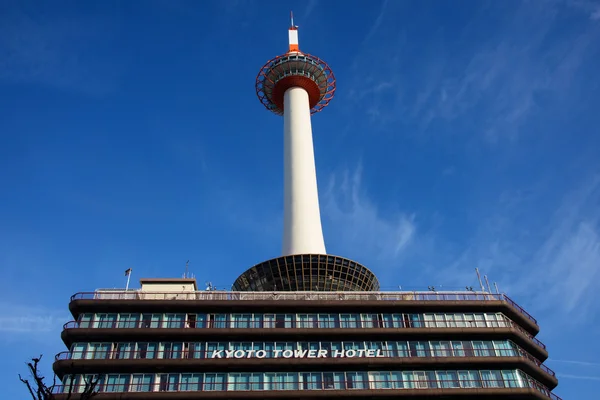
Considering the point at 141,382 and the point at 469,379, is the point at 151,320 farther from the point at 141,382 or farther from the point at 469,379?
the point at 469,379

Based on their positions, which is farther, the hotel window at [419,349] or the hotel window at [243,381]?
the hotel window at [419,349]

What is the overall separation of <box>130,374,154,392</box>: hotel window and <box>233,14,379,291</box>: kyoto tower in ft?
66.3

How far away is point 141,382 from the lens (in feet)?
196

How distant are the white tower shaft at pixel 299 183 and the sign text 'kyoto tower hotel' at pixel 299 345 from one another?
50.9 feet

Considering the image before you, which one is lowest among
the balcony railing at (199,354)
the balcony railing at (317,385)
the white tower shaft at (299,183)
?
the balcony railing at (317,385)

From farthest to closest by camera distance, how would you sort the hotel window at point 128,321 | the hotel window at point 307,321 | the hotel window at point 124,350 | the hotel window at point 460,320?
the hotel window at point 460,320
the hotel window at point 307,321
the hotel window at point 128,321
the hotel window at point 124,350

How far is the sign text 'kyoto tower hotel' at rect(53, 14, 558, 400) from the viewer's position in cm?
6012

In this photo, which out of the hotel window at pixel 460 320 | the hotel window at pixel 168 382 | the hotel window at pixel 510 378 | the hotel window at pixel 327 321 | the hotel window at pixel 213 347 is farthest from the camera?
the hotel window at pixel 460 320

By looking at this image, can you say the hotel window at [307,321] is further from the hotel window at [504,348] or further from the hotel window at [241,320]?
the hotel window at [504,348]

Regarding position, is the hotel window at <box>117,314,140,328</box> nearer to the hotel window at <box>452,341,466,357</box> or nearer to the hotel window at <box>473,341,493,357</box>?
the hotel window at <box>452,341,466,357</box>

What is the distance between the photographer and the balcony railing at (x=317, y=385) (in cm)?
5941

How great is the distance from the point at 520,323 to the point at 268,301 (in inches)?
1151

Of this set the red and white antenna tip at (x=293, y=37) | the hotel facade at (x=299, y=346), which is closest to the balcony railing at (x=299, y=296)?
the hotel facade at (x=299, y=346)

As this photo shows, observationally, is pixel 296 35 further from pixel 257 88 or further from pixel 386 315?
pixel 386 315
